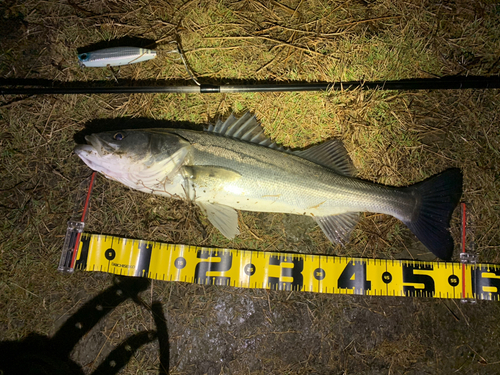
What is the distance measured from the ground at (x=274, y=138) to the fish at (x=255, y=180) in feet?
1.04

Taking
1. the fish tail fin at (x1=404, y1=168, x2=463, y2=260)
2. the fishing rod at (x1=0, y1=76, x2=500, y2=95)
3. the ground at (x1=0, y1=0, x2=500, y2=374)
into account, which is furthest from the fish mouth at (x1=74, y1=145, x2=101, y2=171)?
the fish tail fin at (x1=404, y1=168, x2=463, y2=260)

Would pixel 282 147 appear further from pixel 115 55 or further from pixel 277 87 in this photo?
pixel 115 55

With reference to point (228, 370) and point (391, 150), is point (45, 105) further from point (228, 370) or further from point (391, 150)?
point (391, 150)

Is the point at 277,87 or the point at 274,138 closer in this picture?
the point at 277,87

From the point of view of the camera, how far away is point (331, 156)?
3.22 meters

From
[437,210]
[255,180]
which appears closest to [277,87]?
[255,180]

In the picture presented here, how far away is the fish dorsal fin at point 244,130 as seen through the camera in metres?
3.12

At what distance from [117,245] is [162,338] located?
124cm

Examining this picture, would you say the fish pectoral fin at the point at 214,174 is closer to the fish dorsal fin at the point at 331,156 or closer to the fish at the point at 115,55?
the fish dorsal fin at the point at 331,156

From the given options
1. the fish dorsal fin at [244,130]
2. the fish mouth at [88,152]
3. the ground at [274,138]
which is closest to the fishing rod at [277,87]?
the ground at [274,138]

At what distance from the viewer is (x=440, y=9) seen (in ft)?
11.5

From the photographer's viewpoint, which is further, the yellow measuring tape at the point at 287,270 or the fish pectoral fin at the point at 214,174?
the yellow measuring tape at the point at 287,270

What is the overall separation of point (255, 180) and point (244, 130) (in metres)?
0.64

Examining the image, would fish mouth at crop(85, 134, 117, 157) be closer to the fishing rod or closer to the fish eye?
the fish eye
